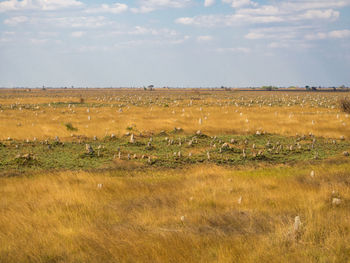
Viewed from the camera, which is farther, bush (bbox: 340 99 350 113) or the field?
bush (bbox: 340 99 350 113)

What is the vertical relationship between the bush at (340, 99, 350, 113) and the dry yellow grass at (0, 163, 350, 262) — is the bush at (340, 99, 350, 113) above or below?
above

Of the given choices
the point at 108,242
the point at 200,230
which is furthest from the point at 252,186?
the point at 108,242

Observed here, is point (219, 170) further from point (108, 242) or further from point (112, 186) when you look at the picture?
point (108, 242)

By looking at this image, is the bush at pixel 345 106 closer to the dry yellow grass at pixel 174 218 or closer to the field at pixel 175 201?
the field at pixel 175 201

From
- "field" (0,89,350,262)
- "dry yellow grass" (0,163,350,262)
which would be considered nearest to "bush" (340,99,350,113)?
"field" (0,89,350,262)

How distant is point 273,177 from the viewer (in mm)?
10500

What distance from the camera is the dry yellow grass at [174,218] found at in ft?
16.9

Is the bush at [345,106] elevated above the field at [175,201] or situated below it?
above

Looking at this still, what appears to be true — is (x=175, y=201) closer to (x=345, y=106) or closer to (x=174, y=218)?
(x=174, y=218)

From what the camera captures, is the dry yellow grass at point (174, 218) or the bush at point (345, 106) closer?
the dry yellow grass at point (174, 218)

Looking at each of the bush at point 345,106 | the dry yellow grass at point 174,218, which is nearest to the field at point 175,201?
the dry yellow grass at point 174,218

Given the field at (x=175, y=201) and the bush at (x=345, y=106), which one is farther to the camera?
the bush at (x=345, y=106)

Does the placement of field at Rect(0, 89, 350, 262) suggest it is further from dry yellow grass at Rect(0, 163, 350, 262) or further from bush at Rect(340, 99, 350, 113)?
bush at Rect(340, 99, 350, 113)

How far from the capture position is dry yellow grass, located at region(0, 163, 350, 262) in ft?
16.9
